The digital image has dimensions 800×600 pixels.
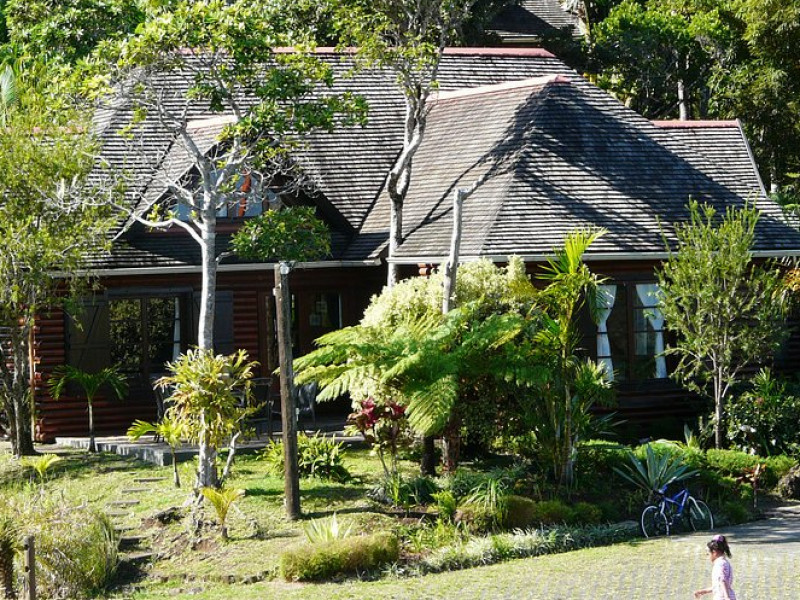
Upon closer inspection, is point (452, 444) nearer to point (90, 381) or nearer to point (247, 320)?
point (90, 381)

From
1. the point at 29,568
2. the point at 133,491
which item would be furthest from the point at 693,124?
the point at 29,568

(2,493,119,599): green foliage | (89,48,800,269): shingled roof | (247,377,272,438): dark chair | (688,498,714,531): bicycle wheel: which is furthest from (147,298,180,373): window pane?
(688,498,714,531): bicycle wheel

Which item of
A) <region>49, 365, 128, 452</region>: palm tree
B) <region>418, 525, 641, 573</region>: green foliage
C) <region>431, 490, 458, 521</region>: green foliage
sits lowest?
<region>418, 525, 641, 573</region>: green foliage

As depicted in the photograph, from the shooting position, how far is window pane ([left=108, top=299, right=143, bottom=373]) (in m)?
23.8

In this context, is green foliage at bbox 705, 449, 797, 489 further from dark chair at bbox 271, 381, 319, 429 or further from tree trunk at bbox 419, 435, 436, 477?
dark chair at bbox 271, 381, 319, 429

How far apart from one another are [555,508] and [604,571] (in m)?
2.19

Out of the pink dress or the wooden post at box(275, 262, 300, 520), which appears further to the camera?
the wooden post at box(275, 262, 300, 520)

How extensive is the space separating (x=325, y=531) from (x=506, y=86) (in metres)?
12.6

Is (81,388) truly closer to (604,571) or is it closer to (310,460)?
(310,460)

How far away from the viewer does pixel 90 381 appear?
21938mm

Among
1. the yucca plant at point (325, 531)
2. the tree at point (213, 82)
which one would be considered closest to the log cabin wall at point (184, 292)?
the tree at point (213, 82)

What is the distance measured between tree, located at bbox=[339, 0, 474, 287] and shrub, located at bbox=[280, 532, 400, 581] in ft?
26.6

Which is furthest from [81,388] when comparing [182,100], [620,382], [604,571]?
[604,571]

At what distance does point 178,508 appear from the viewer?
17.6 m
